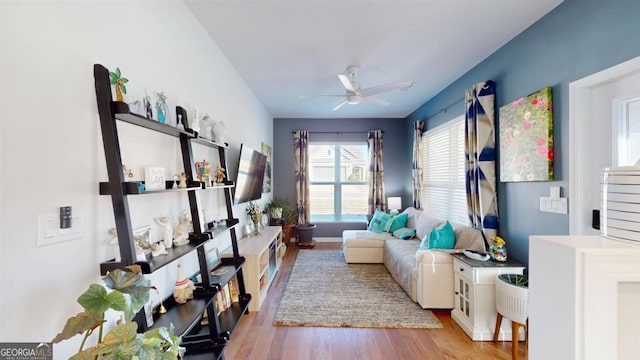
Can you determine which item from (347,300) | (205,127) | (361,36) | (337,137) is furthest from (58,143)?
(337,137)

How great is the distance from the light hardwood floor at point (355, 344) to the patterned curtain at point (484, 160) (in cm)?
105

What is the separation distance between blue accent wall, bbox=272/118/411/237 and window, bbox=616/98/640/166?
4.00 metres

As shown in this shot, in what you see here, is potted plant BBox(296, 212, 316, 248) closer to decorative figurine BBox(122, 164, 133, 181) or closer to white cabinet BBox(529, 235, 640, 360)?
decorative figurine BBox(122, 164, 133, 181)

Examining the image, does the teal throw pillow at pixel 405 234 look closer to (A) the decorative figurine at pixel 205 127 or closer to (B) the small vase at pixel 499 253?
(B) the small vase at pixel 499 253

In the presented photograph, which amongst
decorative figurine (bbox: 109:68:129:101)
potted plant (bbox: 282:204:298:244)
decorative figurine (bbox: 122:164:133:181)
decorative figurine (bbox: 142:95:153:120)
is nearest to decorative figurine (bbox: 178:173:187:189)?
decorative figurine (bbox: 122:164:133:181)

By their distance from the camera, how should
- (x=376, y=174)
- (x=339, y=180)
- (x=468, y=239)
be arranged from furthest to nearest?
(x=339, y=180), (x=376, y=174), (x=468, y=239)

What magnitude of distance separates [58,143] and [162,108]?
0.68 m

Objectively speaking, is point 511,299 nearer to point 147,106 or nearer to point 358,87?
point 358,87

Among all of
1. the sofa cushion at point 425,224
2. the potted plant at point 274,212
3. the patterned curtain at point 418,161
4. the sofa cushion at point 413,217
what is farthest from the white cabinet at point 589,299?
the potted plant at point 274,212

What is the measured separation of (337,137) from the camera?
575 centimetres

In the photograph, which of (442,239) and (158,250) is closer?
(158,250)

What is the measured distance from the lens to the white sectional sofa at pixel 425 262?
2.67m

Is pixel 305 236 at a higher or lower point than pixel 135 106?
lower

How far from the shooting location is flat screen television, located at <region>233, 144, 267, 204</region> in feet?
9.43
